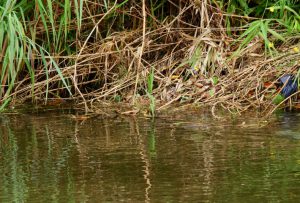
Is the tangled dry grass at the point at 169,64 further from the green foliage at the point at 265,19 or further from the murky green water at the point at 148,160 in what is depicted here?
the murky green water at the point at 148,160

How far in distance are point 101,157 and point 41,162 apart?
0.99 ft

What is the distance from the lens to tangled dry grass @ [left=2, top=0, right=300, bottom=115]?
5.72m

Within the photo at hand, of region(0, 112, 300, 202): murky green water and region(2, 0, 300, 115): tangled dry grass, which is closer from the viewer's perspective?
region(0, 112, 300, 202): murky green water

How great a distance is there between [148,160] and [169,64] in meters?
2.23

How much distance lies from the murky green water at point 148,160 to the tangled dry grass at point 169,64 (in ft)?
1.57

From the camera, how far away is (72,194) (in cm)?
348

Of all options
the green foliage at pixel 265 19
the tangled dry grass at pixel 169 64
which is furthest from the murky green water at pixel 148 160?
the green foliage at pixel 265 19

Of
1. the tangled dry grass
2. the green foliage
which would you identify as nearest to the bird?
the tangled dry grass

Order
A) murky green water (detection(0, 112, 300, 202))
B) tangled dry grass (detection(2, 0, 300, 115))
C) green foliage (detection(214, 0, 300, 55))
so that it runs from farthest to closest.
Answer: green foliage (detection(214, 0, 300, 55)) → tangled dry grass (detection(2, 0, 300, 115)) → murky green water (detection(0, 112, 300, 202))

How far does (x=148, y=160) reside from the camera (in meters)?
4.11

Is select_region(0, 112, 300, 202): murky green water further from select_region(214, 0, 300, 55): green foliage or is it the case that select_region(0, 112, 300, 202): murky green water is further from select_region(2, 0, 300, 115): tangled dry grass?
select_region(214, 0, 300, 55): green foliage

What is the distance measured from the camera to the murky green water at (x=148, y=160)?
3463mm

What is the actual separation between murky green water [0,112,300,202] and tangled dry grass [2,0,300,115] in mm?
479

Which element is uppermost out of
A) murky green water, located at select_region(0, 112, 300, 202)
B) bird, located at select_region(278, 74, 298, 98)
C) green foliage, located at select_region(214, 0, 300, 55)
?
green foliage, located at select_region(214, 0, 300, 55)
